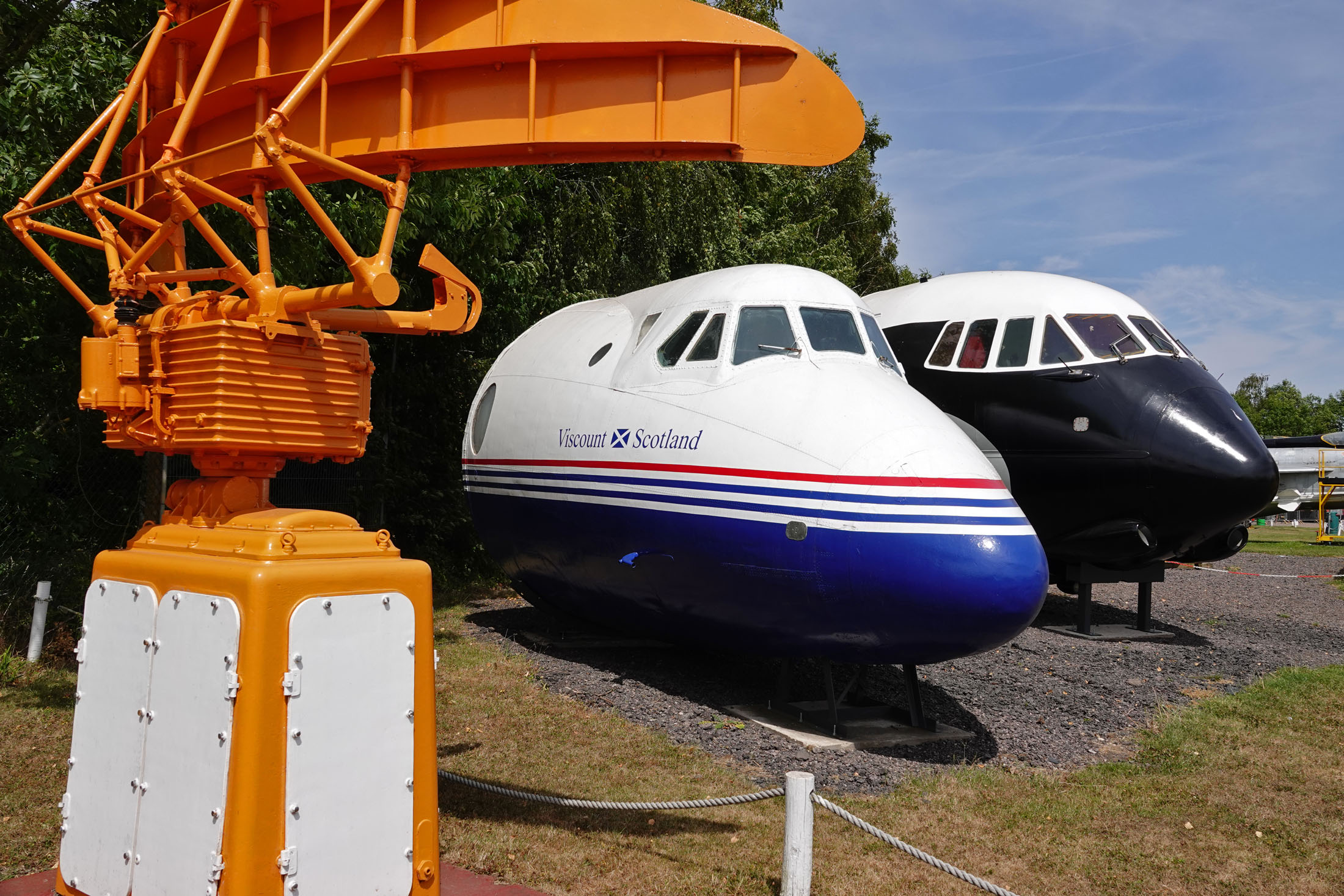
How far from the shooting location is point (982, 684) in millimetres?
9969

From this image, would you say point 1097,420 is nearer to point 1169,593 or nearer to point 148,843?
point 1169,593

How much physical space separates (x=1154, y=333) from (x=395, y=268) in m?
10.2

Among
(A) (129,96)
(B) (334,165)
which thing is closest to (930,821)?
(B) (334,165)

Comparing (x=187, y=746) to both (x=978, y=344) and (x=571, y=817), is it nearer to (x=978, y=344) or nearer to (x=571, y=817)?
(x=571, y=817)

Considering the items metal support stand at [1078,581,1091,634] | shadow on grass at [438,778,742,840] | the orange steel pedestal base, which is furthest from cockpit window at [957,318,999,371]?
the orange steel pedestal base

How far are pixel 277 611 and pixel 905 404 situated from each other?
5234 mm

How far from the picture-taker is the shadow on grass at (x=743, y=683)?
314 inches

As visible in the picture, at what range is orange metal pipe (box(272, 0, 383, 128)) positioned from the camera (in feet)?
15.8

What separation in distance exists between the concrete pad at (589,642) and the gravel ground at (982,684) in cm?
11

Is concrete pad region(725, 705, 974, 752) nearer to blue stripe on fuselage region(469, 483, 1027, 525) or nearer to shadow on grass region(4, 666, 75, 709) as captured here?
blue stripe on fuselage region(469, 483, 1027, 525)

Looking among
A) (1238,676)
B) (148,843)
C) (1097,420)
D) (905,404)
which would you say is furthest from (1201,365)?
(148,843)

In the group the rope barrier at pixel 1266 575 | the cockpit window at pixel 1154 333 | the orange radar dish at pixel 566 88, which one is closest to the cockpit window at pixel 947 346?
the cockpit window at pixel 1154 333

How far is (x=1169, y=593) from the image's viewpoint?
60.1 feet

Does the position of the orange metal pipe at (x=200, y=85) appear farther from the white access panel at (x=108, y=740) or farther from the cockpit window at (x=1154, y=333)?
the cockpit window at (x=1154, y=333)
